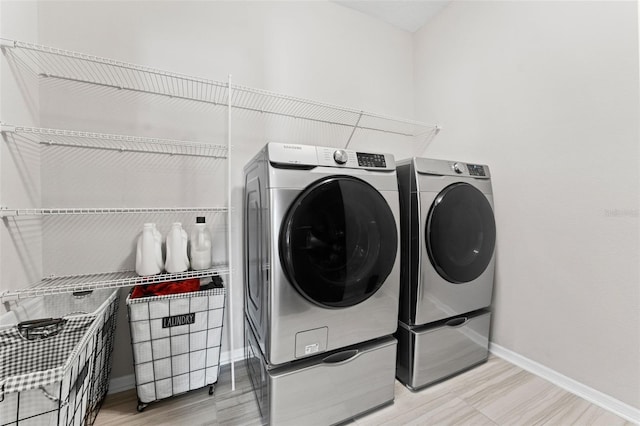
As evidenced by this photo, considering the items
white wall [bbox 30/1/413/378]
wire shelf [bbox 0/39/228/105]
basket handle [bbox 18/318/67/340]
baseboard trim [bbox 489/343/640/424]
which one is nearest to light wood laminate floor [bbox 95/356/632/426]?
baseboard trim [bbox 489/343/640/424]

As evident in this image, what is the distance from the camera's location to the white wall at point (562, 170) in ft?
4.33

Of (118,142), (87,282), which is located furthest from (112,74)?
(87,282)

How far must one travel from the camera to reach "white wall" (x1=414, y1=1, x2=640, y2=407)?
4.33ft

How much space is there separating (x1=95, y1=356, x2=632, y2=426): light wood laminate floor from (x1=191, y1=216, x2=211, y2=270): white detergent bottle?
28.0 inches

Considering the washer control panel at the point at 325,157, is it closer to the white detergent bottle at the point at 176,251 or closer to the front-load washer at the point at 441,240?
the front-load washer at the point at 441,240

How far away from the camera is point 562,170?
60.3 inches

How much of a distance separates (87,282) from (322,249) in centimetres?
125

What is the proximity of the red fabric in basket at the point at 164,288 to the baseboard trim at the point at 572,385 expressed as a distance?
2046 millimetres

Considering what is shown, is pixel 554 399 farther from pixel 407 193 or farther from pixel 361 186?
pixel 361 186

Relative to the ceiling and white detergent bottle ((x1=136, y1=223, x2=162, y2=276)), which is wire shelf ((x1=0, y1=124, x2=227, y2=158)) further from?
the ceiling

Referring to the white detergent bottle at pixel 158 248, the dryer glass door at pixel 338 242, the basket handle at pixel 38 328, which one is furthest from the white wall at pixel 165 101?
the dryer glass door at pixel 338 242

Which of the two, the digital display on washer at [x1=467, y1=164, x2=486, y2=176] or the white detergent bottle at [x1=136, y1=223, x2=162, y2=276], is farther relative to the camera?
Result: the digital display on washer at [x1=467, y1=164, x2=486, y2=176]

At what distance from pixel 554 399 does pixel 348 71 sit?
8.44ft

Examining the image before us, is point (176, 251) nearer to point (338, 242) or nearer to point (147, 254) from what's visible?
point (147, 254)
